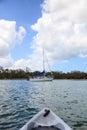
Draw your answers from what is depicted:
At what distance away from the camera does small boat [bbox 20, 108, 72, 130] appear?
1098cm

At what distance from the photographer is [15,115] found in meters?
20.1

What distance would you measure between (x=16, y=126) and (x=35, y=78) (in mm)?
100426

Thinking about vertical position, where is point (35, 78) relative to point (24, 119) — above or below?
above

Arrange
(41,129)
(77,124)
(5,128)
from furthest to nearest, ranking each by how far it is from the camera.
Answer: (77,124) → (5,128) → (41,129)

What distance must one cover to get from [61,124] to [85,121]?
690cm

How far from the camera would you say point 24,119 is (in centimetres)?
1848

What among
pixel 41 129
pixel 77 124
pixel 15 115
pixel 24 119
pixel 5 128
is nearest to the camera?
pixel 41 129

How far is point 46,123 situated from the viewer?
37.3 feet

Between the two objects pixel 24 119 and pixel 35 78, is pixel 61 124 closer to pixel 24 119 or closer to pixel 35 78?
pixel 24 119

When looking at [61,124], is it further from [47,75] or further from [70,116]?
[47,75]

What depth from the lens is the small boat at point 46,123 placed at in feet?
36.0

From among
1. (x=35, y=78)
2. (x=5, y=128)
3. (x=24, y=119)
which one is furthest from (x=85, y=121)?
(x=35, y=78)

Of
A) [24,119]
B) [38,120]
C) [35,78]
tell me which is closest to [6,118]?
[24,119]

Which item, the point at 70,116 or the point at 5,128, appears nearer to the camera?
the point at 5,128
